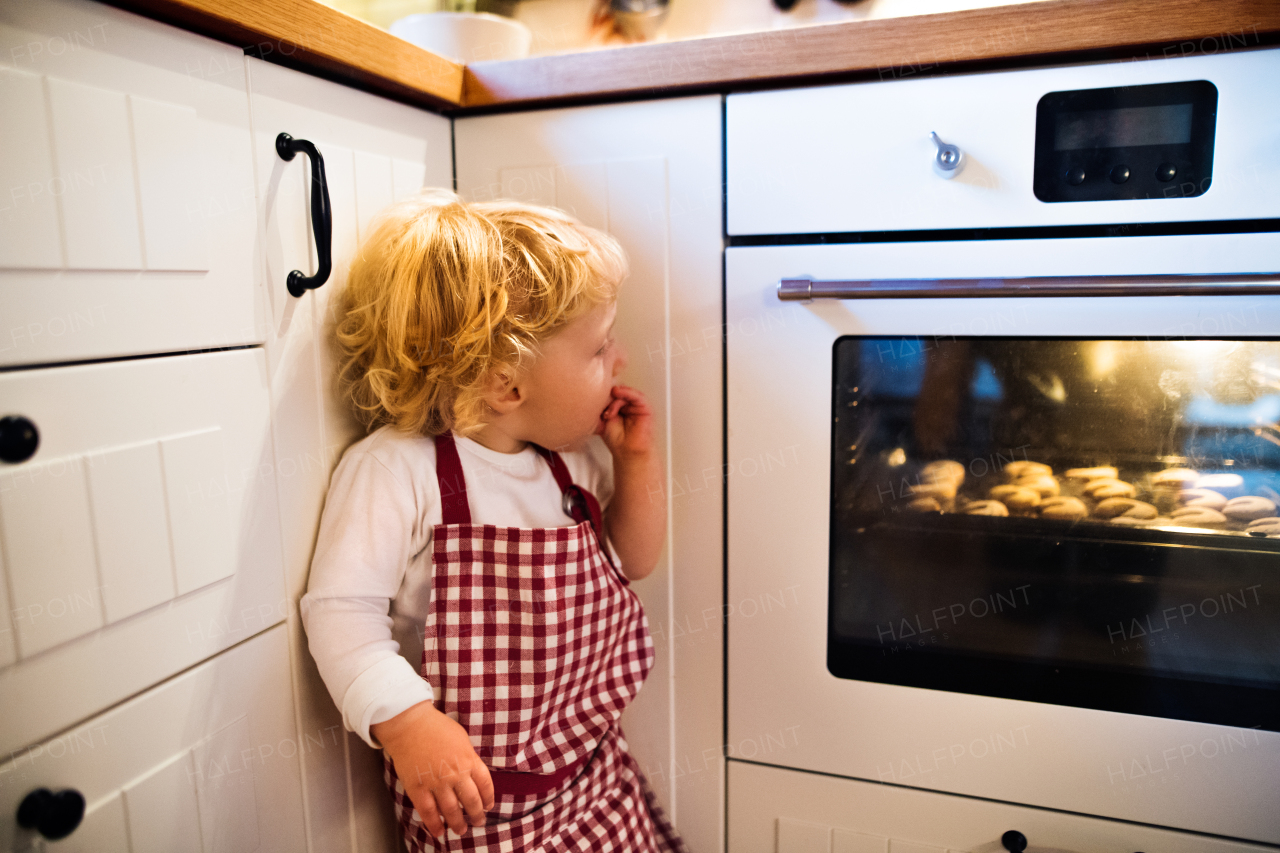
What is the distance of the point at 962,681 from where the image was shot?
0.78 meters

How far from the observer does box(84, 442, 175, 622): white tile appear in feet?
1.62

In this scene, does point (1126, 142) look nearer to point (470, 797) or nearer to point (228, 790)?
point (470, 797)

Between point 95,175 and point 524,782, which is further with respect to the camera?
point 524,782

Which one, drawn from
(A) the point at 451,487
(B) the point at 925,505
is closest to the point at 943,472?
(B) the point at 925,505

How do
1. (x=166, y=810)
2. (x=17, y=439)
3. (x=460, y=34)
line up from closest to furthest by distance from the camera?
(x=17, y=439) → (x=166, y=810) → (x=460, y=34)

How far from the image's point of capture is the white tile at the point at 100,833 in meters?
0.49

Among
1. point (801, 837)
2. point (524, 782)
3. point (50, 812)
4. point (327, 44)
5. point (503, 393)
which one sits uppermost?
point (327, 44)

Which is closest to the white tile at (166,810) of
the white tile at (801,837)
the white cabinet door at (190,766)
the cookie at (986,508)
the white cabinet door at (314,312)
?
the white cabinet door at (190,766)

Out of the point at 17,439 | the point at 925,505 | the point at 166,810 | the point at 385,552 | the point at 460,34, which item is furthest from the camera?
the point at 460,34

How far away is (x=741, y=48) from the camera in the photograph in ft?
2.38

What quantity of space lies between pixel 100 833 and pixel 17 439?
261 mm

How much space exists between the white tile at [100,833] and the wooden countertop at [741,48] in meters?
0.51

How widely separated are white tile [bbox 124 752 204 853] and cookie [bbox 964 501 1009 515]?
0.69 m

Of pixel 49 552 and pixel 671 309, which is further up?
pixel 671 309
